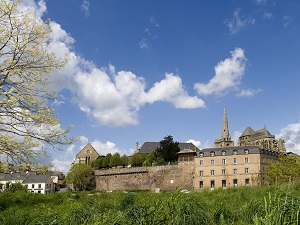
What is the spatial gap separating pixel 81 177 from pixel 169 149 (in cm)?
1989

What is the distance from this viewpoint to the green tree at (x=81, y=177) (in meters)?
68.2

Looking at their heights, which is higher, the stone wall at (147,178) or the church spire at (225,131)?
the church spire at (225,131)

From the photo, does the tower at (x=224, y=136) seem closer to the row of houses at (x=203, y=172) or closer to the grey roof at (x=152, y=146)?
the grey roof at (x=152, y=146)

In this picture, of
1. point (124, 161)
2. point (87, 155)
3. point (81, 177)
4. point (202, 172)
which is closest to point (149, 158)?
point (124, 161)

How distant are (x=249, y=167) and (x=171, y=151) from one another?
15759mm

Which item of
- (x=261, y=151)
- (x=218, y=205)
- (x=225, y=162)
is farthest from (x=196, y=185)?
(x=218, y=205)

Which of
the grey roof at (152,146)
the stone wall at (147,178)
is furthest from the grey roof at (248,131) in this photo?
the stone wall at (147,178)

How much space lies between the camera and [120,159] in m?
74.5

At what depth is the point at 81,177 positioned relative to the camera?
227 feet

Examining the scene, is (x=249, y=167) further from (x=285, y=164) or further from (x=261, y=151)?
(x=285, y=164)

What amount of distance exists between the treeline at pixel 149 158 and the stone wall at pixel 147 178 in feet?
7.84

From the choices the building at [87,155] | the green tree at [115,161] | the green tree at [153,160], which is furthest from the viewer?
the building at [87,155]

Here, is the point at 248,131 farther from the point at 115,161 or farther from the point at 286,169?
the point at 286,169

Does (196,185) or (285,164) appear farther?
(196,185)
